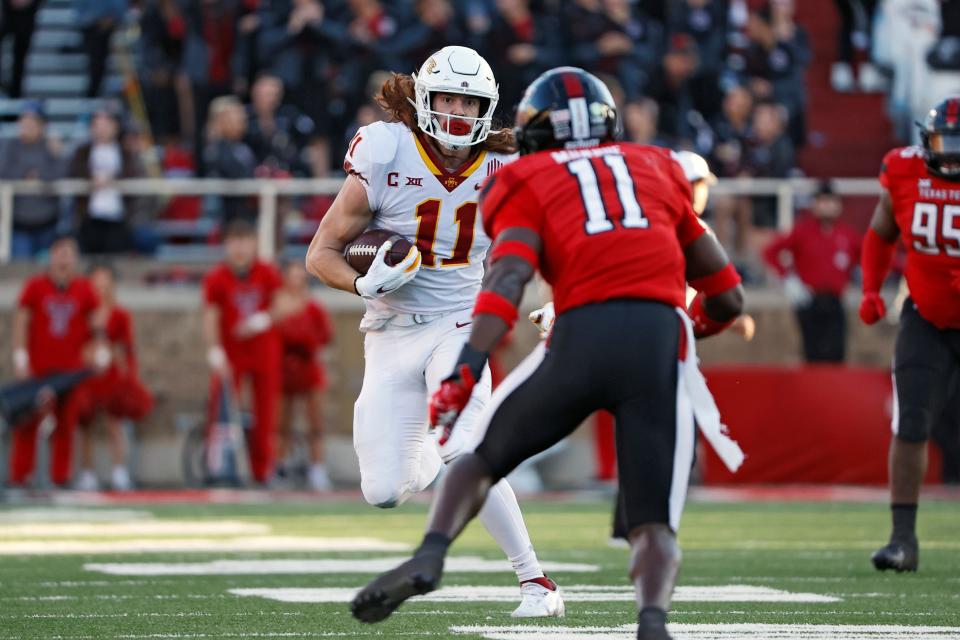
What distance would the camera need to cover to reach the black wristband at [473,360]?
4.38 metres

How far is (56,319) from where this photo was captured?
13711mm

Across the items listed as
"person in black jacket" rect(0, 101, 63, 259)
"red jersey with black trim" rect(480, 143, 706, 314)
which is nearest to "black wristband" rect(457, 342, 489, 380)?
"red jersey with black trim" rect(480, 143, 706, 314)

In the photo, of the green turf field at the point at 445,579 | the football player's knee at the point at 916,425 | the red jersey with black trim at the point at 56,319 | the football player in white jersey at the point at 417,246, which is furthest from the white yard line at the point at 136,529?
the football player in white jersey at the point at 417,246

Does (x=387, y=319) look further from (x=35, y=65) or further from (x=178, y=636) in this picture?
(x=35, y=65)

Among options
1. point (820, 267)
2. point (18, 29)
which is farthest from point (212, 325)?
point (18, 29)

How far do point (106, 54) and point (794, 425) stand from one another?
7.27 metres

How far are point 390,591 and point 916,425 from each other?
3742mm

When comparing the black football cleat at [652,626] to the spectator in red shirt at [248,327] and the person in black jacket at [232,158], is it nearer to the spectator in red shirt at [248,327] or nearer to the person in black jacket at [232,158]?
the spectator in red shirt at [248,327]

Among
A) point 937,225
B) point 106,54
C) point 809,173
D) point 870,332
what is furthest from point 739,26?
point 937,225

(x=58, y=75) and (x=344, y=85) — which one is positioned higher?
(x=344, y=85)

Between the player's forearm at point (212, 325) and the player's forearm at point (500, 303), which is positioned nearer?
the player's forearm at point (500, 303)

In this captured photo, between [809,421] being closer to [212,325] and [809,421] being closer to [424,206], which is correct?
[212,325]

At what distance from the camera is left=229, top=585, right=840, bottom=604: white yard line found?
246 inches

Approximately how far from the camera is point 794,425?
1389 cm
